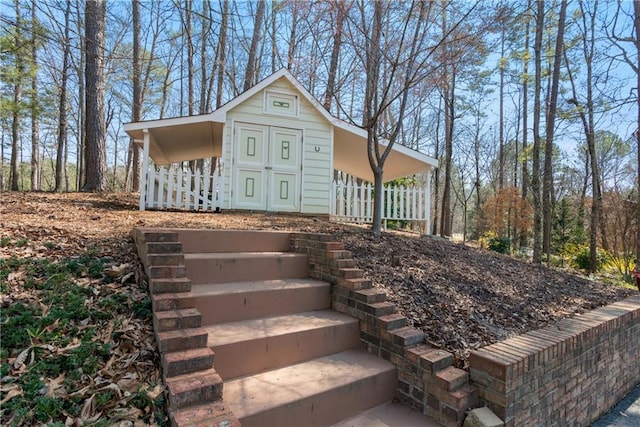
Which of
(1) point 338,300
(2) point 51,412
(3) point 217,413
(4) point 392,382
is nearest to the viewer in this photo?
(2) point 51,412

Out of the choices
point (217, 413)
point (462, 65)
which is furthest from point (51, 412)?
point (462, 65)

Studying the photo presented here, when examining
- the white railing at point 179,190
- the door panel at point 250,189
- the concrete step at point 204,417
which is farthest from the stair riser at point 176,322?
the door panel at point 250,189

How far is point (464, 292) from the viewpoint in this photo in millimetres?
3793

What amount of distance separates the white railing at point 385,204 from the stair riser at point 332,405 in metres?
5.42

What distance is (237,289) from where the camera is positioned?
2.90m

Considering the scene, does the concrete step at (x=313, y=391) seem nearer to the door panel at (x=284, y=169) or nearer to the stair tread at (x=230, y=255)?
the stair tread at (x=230, y=255)

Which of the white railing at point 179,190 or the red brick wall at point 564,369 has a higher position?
the white railing at point 179,190

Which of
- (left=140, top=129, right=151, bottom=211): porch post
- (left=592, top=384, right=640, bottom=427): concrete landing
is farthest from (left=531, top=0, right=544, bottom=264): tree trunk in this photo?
(left=140, top=129, right=151, bottom=211): porch post

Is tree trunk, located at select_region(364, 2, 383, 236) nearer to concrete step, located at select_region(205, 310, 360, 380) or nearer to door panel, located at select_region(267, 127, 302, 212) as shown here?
door panel, located at select_region(267, 127, 302, 212)

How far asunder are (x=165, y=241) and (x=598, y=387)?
4.19 meters

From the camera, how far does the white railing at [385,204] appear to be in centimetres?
787

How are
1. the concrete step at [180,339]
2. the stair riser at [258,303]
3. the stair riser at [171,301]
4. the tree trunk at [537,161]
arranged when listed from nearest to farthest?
the concrete step at [180,339] → the stair riser at [171,301] → the stair riser at [258,303] → the tree trunk at [537,161]

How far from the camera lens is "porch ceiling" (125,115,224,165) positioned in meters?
6.94

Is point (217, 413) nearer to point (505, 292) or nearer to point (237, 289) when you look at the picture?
point (237, 289)
